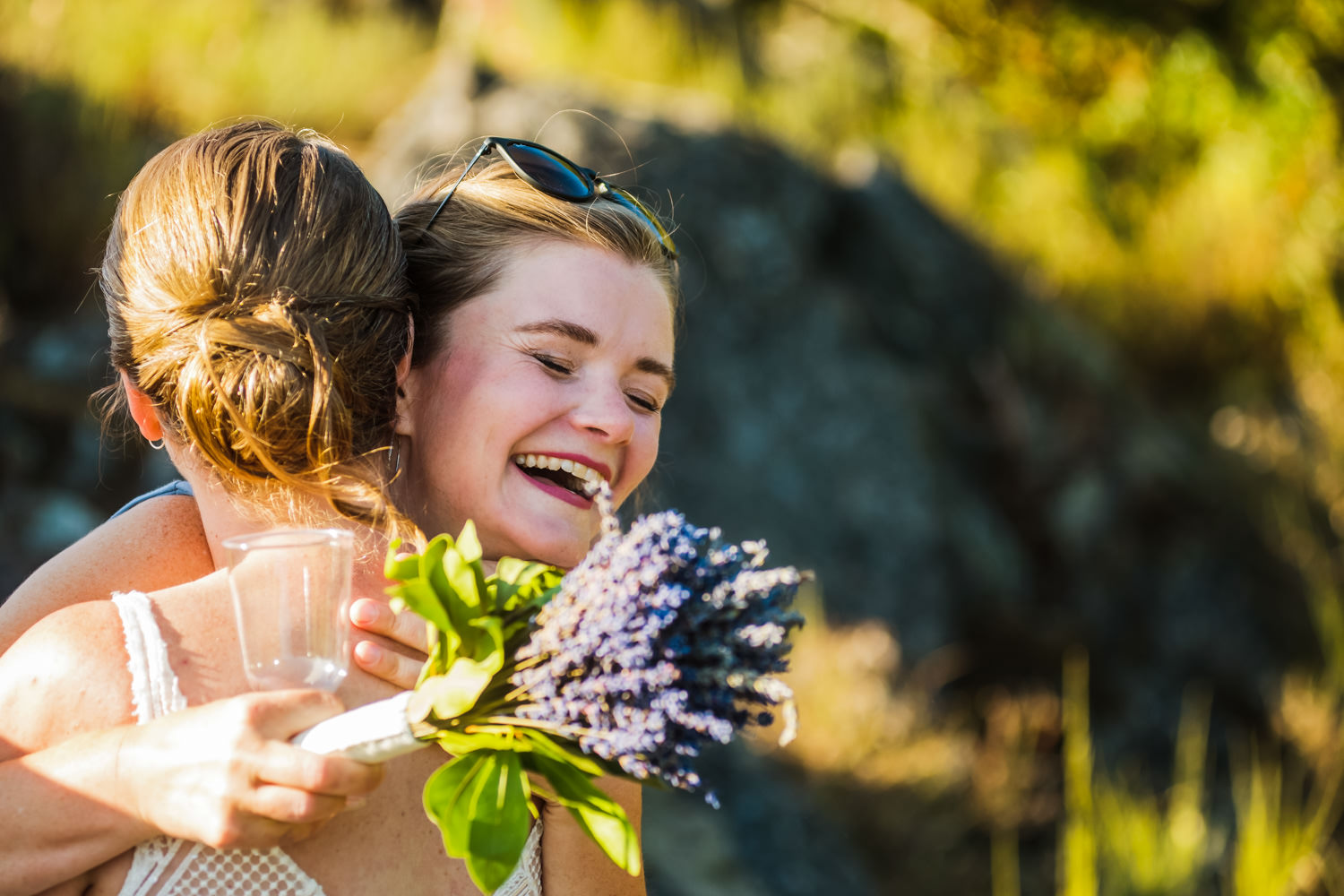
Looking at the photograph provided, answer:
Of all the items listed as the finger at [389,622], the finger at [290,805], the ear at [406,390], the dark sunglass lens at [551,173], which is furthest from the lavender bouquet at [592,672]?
the dark sunglass lens at [551,173]

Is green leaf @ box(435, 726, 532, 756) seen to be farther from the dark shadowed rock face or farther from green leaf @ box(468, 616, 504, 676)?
the dark shadowed rock face

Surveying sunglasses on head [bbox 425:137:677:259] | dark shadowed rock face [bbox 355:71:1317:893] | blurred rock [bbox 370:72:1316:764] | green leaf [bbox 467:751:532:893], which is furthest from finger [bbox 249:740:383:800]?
dark shadowed rock face [bbox 355:71:1317:893]

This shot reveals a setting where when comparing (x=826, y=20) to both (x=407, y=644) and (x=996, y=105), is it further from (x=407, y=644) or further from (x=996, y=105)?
(x=407, y=644)

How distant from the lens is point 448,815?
1.21 meters

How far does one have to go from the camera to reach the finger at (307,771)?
117 cm

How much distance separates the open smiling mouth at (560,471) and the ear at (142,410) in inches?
21.5

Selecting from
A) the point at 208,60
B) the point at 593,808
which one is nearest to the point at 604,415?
the point at 593,808

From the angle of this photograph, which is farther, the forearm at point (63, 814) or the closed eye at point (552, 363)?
the closed eye at point (552, 363)

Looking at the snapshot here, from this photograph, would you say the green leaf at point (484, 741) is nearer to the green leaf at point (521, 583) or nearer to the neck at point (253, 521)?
the green leaf at point (521, 583)

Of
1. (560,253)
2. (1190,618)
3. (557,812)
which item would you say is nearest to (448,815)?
(557,812)

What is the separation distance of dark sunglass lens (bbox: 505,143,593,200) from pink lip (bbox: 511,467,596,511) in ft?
1.70

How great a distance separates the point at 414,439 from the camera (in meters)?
1.88

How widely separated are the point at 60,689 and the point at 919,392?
6.43 meters

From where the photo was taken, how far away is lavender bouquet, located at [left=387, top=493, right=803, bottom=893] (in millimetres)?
1116
